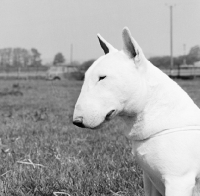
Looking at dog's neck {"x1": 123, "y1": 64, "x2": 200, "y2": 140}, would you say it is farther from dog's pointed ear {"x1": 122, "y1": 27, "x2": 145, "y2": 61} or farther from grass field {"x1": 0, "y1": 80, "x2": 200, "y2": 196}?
grass field {"x1": 0, "y1": 80, "x2": 200, "y2": 196}

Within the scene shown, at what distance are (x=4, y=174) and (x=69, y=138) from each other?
1.56 metres

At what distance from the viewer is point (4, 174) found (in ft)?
10.1

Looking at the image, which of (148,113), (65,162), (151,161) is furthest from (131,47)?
(65,162)

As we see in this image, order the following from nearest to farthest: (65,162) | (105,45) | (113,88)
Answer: (113,88) < (105,45) < (65,162)

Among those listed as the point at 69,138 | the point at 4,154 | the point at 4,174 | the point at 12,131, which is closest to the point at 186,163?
the point at 4,174

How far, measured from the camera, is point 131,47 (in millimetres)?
1727

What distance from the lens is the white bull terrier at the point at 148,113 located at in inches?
64.7

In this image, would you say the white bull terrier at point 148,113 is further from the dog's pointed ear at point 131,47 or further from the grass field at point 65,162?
the grass field at point 65,162

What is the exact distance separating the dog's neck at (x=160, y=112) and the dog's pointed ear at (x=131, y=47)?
10 centimetres

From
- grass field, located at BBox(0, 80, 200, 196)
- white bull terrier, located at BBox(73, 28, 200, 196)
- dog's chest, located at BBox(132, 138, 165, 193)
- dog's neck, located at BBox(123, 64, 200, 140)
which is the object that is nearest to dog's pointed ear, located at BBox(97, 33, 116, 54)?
white bull terrier, located at BBox(73, 28, 200, 196)

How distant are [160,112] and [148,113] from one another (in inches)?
2.1

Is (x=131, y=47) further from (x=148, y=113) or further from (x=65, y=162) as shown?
(x=65, y=162)

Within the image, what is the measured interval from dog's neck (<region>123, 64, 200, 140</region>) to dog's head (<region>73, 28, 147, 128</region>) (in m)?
0.05

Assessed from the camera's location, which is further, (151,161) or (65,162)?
(65,162)
